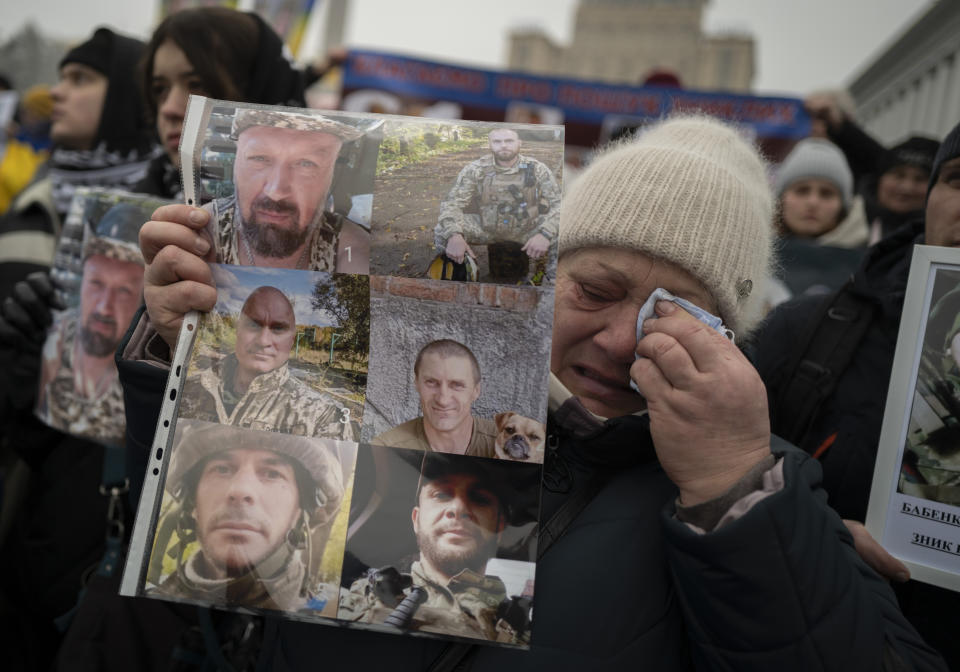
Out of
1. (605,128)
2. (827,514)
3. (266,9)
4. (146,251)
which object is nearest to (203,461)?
(146,251)

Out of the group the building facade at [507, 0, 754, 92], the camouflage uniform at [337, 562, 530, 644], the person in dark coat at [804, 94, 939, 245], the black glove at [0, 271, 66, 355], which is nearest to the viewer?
the camouflage uniform at [337, 562, 530, 644]

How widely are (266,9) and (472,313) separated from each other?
18.9ft

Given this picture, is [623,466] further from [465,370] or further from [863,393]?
[863,393]

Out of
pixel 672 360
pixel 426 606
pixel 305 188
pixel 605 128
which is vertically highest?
pixel 605 128

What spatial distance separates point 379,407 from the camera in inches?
34.3

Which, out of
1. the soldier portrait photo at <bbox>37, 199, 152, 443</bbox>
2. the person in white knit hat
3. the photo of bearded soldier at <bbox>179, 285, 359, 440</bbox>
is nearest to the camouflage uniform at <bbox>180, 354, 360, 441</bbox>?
the photo of bearded soldier at <bbox>179, 285, 359, 440</bbox>

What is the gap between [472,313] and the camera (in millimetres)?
857

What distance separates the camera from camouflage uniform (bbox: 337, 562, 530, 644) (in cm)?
83

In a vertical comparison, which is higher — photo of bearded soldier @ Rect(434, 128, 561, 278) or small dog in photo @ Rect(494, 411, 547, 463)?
photo of bearded soldier @ Rect(434, 128, 561, 278)

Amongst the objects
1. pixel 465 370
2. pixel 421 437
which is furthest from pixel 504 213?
pixel 421 437

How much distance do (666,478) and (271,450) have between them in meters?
0.66

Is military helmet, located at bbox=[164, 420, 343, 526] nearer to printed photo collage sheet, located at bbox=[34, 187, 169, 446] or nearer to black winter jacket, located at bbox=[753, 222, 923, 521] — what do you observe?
printed photo collage sheet, located at bbox=[34, 187, 169, 446]

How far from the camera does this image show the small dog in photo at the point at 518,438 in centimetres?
85

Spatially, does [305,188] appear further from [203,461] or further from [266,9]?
[266,9]
